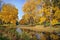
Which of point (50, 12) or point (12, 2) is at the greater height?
point (12, 2)

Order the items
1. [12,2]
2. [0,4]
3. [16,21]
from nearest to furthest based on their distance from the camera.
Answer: [12,2] → [16,21] → [0,4]

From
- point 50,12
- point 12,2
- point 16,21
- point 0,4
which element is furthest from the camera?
point 0,4

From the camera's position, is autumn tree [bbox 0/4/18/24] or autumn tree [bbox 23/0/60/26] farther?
autumn tree [bbox 0/4/18/24]

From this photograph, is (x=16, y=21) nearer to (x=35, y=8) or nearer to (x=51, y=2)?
(x=35, y=8)

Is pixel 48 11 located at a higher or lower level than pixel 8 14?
lower

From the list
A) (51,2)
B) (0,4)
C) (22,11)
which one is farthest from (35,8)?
(0,4)

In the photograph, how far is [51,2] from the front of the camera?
14180 millimetres

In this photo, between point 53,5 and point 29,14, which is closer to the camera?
point 53,5

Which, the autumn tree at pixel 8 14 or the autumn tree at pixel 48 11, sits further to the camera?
the autumn tree at pixel 8 14

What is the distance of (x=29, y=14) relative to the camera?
58.2 ft

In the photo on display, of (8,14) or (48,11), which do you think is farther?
(8,14)

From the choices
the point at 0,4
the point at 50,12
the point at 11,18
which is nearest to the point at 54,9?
A: the point at 50,12

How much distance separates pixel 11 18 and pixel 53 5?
5003 mm

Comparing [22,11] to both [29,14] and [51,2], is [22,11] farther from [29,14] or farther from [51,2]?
[51,2]
